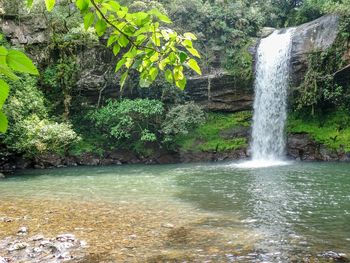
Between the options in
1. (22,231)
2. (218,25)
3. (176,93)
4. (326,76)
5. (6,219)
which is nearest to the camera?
(22,231)

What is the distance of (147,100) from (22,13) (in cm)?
839

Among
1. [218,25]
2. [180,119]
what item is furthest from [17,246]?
[218,25]

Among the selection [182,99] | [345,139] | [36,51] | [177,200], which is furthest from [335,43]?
[36,51]

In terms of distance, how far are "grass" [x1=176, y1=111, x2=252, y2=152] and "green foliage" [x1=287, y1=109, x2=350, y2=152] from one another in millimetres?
2663

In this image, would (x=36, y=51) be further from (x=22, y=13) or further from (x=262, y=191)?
(x=262, y=191)

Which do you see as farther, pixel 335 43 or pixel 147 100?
pixel 147 100

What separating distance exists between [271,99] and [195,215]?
14.9 metres

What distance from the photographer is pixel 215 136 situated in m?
21.3

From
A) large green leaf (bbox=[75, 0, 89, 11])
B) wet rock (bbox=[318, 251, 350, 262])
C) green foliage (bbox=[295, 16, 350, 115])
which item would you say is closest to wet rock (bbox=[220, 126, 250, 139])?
green foliage (bbox=[295, 16, 350, 115])

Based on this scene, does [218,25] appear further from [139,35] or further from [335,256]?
[139,35]

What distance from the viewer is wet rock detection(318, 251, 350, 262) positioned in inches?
186

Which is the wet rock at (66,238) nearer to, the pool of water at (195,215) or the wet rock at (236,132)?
the pool of water at (195,215)

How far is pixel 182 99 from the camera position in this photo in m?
21.5

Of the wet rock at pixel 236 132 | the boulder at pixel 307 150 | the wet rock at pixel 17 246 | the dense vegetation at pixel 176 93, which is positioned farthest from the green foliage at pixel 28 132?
the boulder at pixel 307 150
